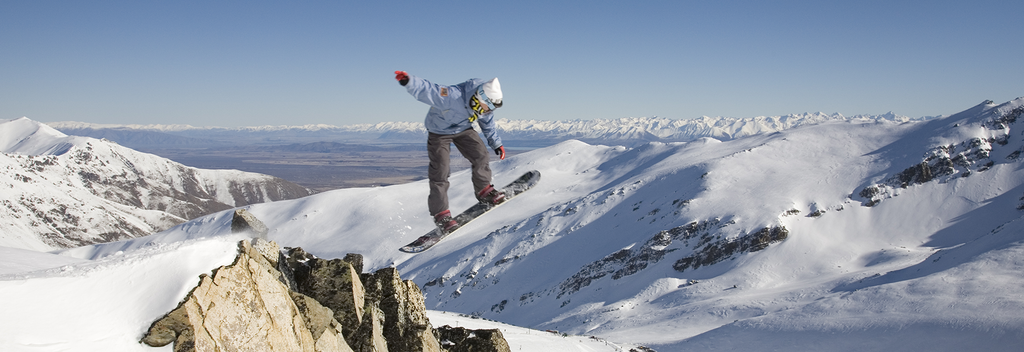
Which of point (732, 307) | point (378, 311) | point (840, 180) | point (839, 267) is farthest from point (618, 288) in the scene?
point (378, 311)

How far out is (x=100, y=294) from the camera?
20.1 feet

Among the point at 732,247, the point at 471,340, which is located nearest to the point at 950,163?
the point at 732,247

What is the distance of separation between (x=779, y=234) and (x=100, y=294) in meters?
63.2

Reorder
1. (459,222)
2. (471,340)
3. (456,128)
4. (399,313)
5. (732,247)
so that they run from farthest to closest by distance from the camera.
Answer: (732,247) → (471,340) → (459,222) → (399,313) → (456,128)

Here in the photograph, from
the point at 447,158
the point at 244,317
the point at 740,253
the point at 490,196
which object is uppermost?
the point at 447,158

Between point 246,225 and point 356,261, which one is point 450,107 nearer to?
point 246,225

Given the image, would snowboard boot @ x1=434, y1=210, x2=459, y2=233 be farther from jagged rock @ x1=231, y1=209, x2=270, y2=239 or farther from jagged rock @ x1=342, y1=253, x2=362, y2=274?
Result: jagged rock @ x1=231, y1=209, x2=270, y2=239

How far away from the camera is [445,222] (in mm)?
11297

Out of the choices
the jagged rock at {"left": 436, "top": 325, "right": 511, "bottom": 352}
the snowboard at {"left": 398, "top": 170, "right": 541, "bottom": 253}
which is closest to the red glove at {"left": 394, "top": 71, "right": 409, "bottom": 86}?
the snowboard at {"left": 398, "top": 170, "right": 541, "bottom": 253}

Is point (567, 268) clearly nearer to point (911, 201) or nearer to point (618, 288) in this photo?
point (618, 288)

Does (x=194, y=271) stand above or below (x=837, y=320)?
above

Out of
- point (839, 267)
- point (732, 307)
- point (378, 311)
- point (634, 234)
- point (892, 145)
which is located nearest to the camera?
point (378, 311)

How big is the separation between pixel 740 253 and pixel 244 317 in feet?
194

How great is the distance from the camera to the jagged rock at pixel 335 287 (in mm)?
9336
